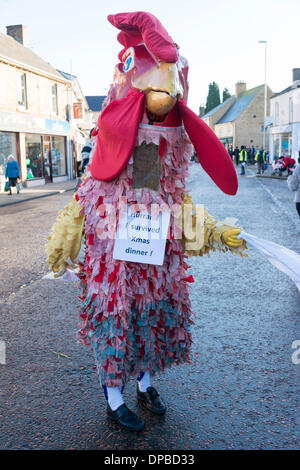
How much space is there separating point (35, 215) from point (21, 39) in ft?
67.6

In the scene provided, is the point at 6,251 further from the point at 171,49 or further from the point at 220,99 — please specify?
the point at 220,99

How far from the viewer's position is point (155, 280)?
8.34 ft

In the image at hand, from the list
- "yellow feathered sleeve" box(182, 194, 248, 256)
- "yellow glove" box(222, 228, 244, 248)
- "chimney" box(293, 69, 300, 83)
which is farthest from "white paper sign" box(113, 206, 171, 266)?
"chimney" box(293, 69, 300, 83)

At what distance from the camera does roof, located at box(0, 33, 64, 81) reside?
22047 mm

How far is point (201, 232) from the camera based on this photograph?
8.72ft

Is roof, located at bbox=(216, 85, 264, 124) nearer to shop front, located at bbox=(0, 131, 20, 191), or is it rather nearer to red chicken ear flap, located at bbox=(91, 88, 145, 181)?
shop front, located at bbox=(0, 131, 20, 191)

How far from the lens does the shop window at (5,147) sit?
2138 centimetres

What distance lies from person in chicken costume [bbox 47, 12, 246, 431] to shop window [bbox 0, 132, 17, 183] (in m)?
19.7

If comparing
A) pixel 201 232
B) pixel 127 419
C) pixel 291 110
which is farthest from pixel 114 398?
pixel 291 110

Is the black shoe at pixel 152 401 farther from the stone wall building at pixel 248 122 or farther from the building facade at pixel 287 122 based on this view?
the stone wall building at pixel 248 122

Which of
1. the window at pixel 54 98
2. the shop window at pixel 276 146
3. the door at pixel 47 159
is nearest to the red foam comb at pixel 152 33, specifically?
the door at pixel 47 159

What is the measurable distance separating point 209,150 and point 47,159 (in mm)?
25565

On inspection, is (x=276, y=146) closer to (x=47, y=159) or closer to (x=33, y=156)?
(x=47, y=159)

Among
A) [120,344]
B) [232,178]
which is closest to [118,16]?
[232,178]
